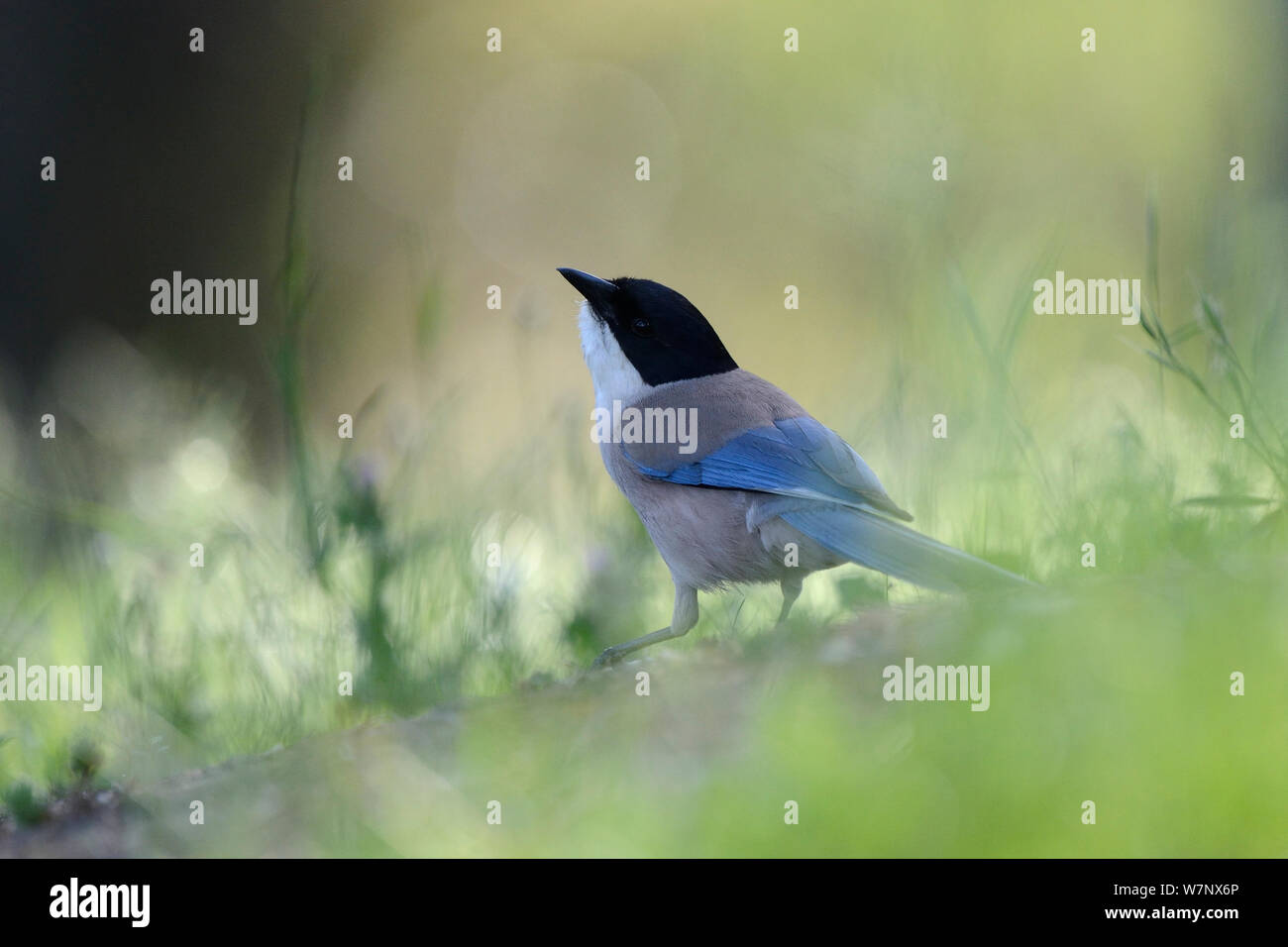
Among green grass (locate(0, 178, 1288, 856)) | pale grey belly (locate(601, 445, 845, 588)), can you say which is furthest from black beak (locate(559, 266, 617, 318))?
pale grey belly (locate(601, 445, 845, 588))

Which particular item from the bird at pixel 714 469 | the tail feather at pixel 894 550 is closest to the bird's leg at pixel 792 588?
the bird at pixel 714 469

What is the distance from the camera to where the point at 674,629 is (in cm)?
307

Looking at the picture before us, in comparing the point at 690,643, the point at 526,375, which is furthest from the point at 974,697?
the point at 526,375

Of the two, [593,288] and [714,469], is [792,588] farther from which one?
[593,288]

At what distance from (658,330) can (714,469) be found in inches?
23.6

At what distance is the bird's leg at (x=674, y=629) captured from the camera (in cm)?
291

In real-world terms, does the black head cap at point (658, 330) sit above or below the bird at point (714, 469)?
above

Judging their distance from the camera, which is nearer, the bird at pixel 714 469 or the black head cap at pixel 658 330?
the bird at pixel 714 469

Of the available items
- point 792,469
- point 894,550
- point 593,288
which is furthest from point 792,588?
point 593,288

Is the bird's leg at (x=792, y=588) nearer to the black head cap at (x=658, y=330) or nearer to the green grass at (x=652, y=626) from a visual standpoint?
the green grass at (x=652, y=626)

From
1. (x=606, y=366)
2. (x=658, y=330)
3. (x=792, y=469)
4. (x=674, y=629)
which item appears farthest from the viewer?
(x=606, y=366)

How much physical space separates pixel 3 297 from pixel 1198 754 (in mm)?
8772

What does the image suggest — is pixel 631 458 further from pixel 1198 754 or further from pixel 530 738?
pixel 1198 754

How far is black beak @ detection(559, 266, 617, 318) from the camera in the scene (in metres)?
3.74
